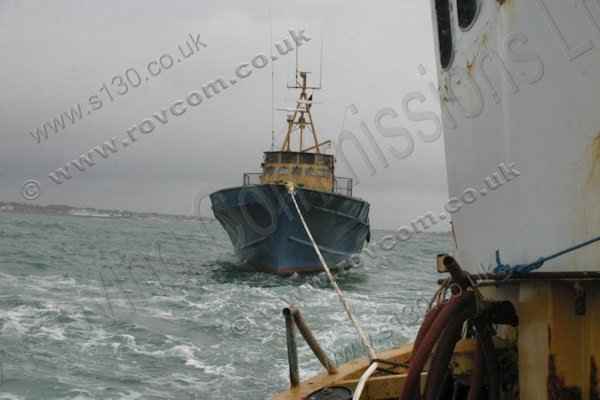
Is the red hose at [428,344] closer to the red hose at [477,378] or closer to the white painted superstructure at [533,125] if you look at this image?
the red hose at [477,378]

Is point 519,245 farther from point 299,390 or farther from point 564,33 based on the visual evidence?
point 299,390

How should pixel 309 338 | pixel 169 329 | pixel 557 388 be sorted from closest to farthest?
1. pixel 557 388
2. pixel 309 338
3. pixel 169 329

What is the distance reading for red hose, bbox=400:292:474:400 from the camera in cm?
232

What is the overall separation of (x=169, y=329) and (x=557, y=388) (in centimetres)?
1030

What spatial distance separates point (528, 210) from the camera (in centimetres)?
235

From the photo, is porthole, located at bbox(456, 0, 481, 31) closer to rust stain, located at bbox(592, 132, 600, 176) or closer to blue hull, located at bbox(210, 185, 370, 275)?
rust stain, located at bbox(592, 132, 600, 176)

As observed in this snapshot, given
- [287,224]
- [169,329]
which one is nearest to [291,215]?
[287,224]

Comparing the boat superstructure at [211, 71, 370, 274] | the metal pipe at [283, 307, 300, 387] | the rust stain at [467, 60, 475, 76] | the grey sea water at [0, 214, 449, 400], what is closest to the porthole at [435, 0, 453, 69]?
the rust stain at [467, 60, 475, 76]

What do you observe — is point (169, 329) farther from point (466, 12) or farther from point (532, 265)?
point (532, 265)

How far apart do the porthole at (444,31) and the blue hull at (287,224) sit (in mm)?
16902

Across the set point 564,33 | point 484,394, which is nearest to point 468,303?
point 484,394

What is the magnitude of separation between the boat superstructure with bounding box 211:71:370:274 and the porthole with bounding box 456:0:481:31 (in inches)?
670

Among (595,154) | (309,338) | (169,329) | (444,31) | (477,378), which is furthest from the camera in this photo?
(169,329)

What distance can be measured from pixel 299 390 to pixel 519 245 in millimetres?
1800
